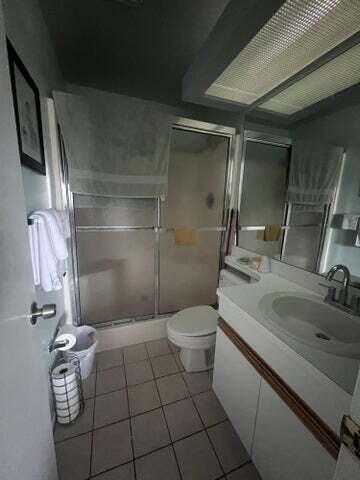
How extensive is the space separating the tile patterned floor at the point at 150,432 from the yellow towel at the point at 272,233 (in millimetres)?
1234


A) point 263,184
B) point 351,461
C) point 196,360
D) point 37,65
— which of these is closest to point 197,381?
point 196,360

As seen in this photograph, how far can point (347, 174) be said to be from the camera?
106cm

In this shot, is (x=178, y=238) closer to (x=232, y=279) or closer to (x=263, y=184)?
(x=232, y=279)

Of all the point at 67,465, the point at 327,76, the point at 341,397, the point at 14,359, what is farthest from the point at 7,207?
the point at 327,76

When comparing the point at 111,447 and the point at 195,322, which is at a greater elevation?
the point at 195,322

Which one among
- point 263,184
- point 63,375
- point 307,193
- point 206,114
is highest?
point 206,114

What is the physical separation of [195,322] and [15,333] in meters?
1.26

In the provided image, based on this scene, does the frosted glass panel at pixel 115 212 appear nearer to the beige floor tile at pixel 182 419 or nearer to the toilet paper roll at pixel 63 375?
the toilet paper roll at pixel 63 375

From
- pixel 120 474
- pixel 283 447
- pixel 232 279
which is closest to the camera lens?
pixel 283 447

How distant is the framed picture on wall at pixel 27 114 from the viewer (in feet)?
2.81

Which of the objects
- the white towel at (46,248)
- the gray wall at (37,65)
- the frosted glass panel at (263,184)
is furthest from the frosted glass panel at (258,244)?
the gray wall at (37,65)

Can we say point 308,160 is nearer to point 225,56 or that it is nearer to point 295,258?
point 295,258

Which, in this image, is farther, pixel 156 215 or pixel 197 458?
pixel 156 215

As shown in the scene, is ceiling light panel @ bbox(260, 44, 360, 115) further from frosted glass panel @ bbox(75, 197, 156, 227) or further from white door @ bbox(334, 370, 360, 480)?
white door @ bbox(334, 370, 360, 480)
